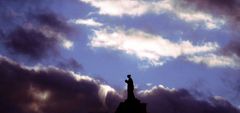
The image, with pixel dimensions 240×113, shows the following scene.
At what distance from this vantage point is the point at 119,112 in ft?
204

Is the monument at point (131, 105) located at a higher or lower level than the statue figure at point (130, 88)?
lower

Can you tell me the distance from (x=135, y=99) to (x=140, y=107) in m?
0.92

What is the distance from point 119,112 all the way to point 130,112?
1.17 m

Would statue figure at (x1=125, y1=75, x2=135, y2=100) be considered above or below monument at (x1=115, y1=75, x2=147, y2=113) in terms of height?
above

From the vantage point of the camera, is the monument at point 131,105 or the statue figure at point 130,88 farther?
the statue figure at point 130,88

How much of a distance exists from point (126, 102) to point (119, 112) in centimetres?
118

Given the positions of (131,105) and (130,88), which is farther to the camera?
(130,88)

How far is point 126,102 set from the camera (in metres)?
62.2

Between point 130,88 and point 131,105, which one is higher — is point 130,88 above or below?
above

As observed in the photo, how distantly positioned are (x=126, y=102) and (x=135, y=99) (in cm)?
94

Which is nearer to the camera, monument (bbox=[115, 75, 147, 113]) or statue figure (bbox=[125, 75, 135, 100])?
monument (bbox=[115, 75, 147, 113])

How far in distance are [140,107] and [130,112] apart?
121 cm

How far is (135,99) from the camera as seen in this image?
205 feet

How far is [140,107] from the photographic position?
62.2 m
